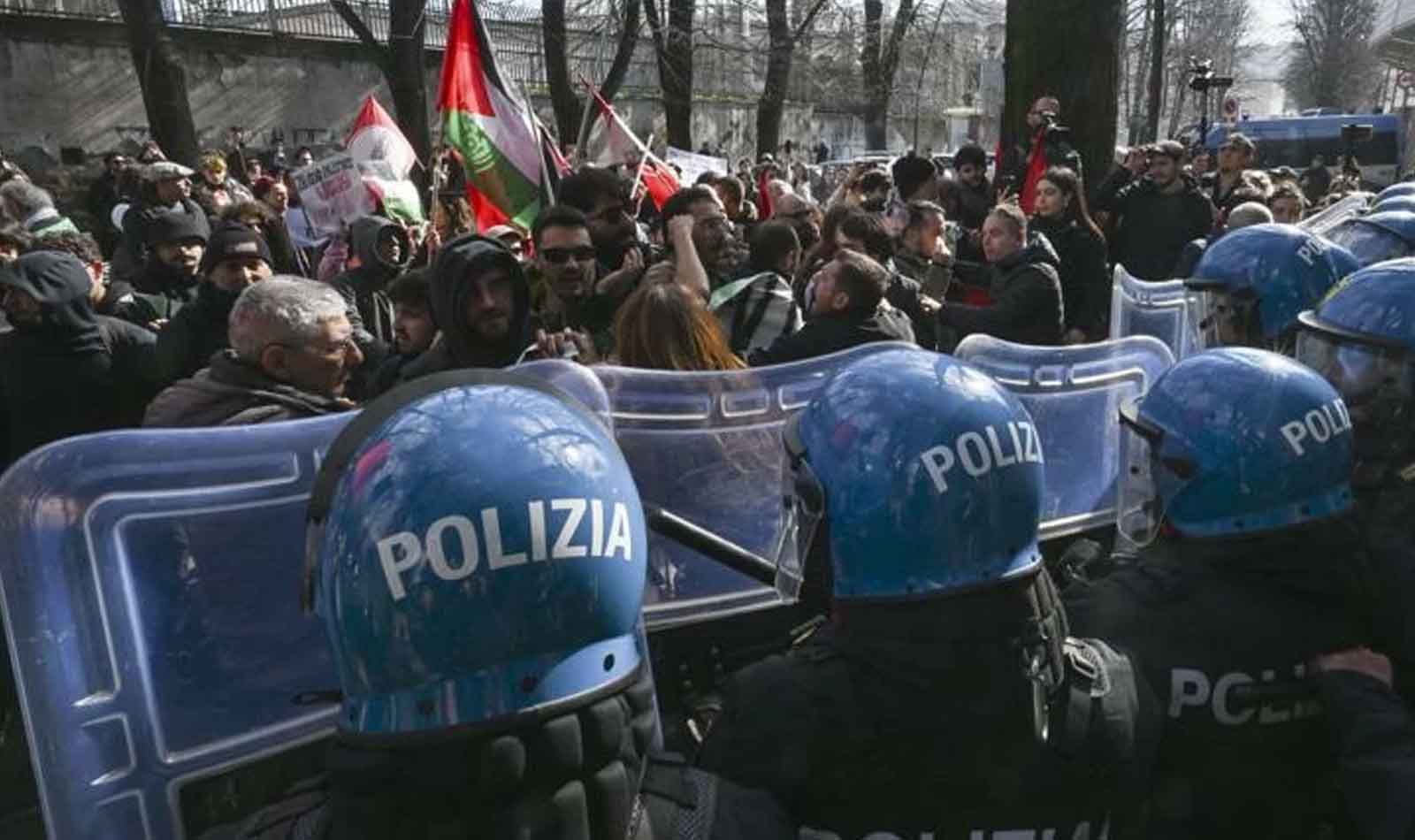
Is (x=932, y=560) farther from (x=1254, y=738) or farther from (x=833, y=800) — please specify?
(x=1254, y=738)

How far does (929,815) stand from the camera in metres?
1.58

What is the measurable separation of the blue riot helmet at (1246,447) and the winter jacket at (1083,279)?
3807 mm

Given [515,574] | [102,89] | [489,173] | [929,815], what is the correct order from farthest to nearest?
[102,89] → [489,173] → [929,815] → [515,574]

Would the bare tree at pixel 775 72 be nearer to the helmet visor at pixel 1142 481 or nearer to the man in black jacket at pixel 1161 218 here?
the man in black jacket at pixel 1161 218

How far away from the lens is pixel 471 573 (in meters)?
1.22

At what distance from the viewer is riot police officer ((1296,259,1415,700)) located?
2.46 m

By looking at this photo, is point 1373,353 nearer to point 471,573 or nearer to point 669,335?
point 669,335

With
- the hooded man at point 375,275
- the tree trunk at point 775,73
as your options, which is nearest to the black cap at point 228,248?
the hooded man at point 375,275

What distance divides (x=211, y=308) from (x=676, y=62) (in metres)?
16.6

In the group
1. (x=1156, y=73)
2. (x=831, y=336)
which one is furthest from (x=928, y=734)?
(x=1156, y=73)

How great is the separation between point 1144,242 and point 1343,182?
20.5 ft

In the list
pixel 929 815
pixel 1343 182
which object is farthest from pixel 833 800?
pixel 1343 182

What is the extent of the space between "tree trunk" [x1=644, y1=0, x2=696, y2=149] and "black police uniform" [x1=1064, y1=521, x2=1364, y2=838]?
18094 millimetres

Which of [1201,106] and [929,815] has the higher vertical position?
[1201,106]
